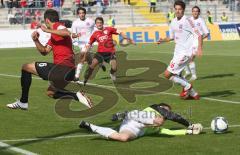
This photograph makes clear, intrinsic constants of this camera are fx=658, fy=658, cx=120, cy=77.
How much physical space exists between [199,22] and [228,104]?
7.40 m

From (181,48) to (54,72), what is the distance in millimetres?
4226

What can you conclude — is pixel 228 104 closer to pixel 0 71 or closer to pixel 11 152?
pixel 11 152

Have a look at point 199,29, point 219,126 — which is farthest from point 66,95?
point 199,29

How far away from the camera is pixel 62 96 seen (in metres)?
14.5

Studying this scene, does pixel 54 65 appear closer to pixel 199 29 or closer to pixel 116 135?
pixel 116 135

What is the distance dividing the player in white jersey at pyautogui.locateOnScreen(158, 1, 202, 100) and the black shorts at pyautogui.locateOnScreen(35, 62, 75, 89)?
130 inches

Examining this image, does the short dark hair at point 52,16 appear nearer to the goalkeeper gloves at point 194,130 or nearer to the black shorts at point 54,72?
the black shorts at point 54,72

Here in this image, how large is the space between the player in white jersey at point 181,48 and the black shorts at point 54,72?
10.8 ft

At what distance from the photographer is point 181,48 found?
16734 millimetres

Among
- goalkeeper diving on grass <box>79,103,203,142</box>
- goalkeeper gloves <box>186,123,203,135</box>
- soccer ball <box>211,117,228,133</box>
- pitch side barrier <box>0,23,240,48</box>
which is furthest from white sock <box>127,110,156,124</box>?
pitch side barrier <box>0,23,240,48</box>

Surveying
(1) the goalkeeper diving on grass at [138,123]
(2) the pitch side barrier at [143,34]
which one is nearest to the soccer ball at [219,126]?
(1) the goalkeeper diving on grass at [138,123]

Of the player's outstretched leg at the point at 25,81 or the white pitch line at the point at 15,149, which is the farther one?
the player's outstretched leg at the point at 25,81

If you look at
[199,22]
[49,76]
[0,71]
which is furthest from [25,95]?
[0,71]

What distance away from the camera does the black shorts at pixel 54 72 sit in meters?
13.7
